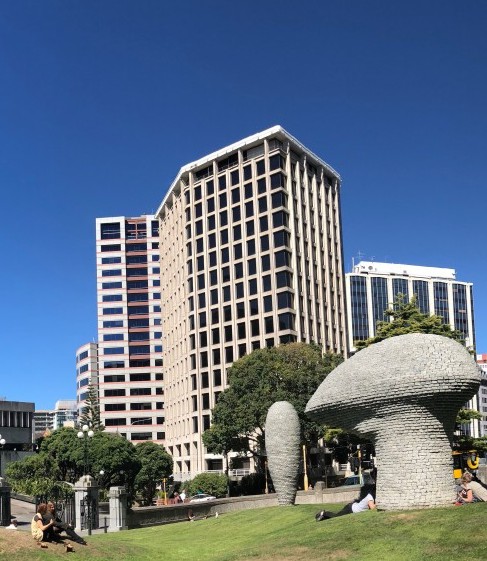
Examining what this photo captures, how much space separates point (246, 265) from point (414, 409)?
68.5m

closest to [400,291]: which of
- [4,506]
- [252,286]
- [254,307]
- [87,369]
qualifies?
[252,286]

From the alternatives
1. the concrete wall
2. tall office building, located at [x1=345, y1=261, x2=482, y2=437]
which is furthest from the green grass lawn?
tall office building, located at [x1=345, y1=261, x2=482, y2=437]

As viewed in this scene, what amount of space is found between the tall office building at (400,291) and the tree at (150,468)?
2155 inches

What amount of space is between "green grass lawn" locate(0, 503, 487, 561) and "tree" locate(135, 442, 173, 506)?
59.5m

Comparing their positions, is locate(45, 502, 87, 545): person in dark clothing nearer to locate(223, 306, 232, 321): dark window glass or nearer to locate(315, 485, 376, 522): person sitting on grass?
locate(315, 485, 376, 522): person sitting on grass

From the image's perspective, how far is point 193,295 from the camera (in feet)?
311

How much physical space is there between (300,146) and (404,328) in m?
52.1

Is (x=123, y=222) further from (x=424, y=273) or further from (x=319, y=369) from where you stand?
(x=319, y=369)

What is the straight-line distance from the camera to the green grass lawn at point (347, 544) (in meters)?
14.8

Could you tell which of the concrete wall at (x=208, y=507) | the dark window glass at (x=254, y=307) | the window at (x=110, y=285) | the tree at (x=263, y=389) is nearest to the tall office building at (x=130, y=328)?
the window at (x=110, y=285)

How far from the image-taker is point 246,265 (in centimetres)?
8781

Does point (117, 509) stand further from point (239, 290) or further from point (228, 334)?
point (239, 290)

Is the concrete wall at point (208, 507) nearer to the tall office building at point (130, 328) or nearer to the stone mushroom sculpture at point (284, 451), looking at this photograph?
the stone mushroom sculpture at point (284, 451)

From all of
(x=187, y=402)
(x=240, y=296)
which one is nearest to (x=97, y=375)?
(x=187, y=402)
